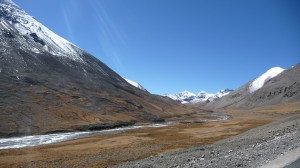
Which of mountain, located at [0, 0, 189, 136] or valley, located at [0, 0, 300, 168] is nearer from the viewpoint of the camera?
valley, located at [0, 0, 300, 168]

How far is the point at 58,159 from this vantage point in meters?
47.9

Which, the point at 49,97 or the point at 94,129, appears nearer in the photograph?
the point at 94,129

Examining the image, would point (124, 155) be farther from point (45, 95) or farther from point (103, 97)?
point (103, 97)

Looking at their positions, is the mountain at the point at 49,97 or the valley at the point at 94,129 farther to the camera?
the mountain at the point at 49,97

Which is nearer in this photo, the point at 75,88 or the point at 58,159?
the point at 58,159

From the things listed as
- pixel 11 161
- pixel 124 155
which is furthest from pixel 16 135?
pixel 124 155

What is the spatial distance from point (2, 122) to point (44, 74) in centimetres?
7077

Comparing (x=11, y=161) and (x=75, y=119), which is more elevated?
(x=75, y=119)

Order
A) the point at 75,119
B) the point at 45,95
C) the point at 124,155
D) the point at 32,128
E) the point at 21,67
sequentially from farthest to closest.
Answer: the point at 21,67 < the point at 45,95 < the point at 75,119 < the point at 32,128 < the point at 124,155

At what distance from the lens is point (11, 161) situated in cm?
4956

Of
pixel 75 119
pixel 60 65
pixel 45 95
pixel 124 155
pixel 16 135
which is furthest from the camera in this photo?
pixel 60 65

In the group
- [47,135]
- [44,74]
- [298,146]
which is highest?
[44,74]

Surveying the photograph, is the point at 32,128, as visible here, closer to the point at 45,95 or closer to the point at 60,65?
the point at 45,95

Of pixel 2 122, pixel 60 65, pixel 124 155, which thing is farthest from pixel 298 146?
pixel 60 65
